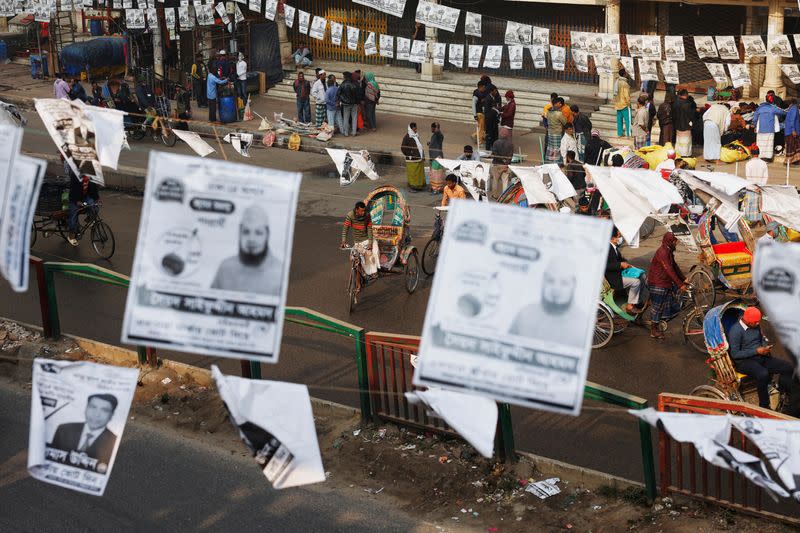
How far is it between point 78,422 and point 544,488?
4320mm

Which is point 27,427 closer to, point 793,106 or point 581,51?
point 581,51

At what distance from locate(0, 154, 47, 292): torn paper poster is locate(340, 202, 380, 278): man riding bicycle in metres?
7.58

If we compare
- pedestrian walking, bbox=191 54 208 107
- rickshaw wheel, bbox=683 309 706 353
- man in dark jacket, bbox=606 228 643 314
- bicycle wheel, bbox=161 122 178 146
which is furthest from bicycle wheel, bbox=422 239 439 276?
pedestrian walking, bbox=191 54 208 107

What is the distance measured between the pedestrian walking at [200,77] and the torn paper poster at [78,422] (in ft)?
68.7

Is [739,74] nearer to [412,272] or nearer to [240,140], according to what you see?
[412,272]

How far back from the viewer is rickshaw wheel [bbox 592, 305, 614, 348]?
13898 millimetres

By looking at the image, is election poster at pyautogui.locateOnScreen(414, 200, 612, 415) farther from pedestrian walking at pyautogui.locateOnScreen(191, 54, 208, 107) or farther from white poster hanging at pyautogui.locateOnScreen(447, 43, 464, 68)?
pedestrian walking at pyautogui.locateOnScreen(191, 54, 208, 107)

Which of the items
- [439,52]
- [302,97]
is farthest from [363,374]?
[302,97]

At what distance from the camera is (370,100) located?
26.0 metres

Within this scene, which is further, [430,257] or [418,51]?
[418,51]

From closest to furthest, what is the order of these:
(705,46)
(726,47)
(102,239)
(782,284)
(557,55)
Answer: (782,284) < (102,239) < (726,47) < (705,46) < (557,55)

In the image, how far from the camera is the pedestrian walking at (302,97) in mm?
26328

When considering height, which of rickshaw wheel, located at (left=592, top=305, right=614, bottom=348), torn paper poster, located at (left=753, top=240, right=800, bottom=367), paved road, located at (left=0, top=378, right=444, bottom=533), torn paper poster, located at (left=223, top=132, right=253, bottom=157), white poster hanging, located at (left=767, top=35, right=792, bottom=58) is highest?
white poster hanging, located at (left=767, top=35, right=792, bottom=58)

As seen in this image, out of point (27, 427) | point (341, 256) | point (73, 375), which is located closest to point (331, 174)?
point (341, 256)
